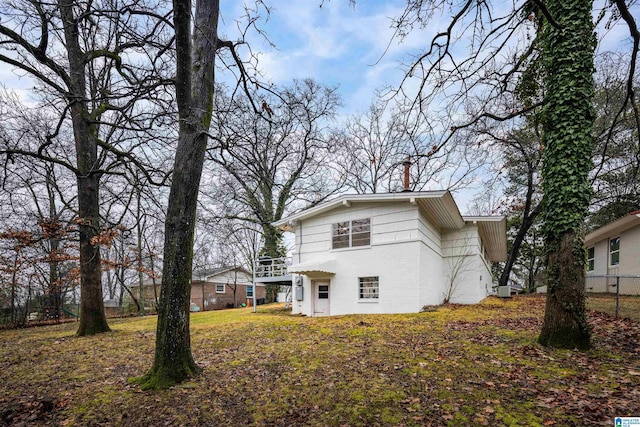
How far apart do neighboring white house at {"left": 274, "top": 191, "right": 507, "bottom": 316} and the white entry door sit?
4 centimetres

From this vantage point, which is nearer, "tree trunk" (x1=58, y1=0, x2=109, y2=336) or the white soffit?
"tree trunk" (x1=58, y1=0, x2=109, y2=336)

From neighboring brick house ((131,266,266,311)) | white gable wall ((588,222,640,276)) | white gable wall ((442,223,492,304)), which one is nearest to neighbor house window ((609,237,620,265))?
white gable wall ((588,222,640,276))

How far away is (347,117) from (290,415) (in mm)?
24247

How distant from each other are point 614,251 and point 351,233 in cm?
1495

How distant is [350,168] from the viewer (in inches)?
1030

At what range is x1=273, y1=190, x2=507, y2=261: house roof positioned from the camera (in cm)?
1189

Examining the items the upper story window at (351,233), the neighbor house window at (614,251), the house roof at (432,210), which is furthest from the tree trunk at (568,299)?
the neighbor house window at (614,251)

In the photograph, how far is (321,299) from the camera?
14.3m

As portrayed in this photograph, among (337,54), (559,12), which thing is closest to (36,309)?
(337,54)

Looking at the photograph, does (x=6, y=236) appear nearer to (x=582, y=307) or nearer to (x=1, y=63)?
(x=1, y=63)

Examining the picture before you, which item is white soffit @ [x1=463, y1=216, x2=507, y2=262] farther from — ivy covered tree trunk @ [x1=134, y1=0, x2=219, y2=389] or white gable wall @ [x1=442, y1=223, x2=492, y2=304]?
ivy covered tree trunk @ [x1=134, y1=0, x2=219, y2=389]

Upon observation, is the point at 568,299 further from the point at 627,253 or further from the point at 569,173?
the point at 627,253

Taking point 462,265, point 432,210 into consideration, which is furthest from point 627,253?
point 432,210

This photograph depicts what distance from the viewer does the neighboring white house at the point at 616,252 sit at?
14.8 metres
